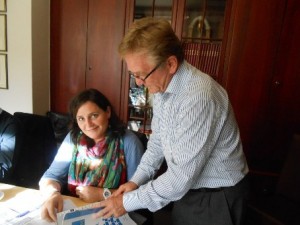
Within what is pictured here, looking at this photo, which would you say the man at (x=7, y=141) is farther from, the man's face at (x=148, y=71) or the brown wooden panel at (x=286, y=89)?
the brown wooden panel at (x=286, y=89)

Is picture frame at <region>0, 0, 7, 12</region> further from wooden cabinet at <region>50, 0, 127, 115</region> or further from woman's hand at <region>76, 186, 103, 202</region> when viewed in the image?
woman's hand at <region>76, 186, 103, 202</region>

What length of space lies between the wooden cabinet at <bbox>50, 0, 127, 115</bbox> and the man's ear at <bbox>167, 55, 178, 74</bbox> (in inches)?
75.0

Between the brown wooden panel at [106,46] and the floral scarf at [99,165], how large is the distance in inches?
57.9

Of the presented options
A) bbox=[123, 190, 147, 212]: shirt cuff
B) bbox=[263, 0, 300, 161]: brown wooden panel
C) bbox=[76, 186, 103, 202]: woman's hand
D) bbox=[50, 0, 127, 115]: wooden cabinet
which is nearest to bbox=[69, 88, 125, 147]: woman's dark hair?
bbox=[76, 186, 103, 202]: woman's hand

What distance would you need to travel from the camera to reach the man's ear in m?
0.90

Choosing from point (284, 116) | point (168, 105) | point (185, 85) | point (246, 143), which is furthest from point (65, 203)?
point (284, 116)

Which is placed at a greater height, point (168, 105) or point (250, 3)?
point (250, 3)

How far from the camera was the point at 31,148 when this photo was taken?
5.75 feet

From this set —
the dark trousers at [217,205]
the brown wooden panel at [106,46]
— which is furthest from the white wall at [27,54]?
the dark trousers at [217,205]

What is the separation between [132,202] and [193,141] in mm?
332

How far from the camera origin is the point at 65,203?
1108 mm

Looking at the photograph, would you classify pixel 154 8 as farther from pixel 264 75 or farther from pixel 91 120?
pixel 91 120

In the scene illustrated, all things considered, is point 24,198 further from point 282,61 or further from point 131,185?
point 282,61

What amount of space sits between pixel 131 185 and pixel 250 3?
6.54 feet
